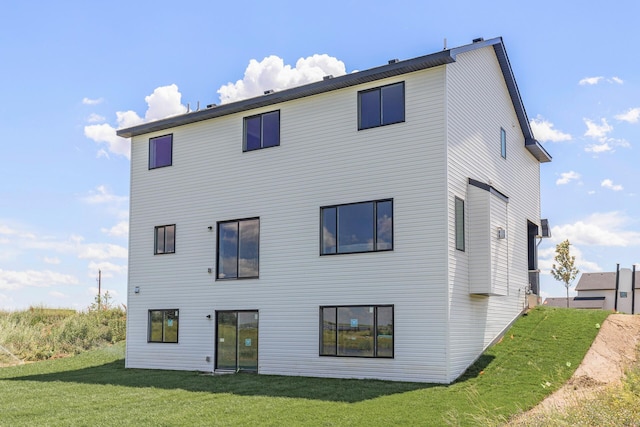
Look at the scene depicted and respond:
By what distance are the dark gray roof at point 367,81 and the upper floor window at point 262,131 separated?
37 centimetres

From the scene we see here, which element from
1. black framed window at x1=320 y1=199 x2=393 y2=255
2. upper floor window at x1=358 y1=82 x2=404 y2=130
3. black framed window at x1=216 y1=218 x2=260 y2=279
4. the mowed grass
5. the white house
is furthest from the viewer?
black framed window at x1=216 y1=218 x2=260 y2=279

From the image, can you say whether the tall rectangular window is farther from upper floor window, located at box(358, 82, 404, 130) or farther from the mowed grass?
the mowed grass

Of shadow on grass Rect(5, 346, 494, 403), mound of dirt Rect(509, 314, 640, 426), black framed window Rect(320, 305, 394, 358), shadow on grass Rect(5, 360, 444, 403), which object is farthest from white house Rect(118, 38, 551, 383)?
mound of dirt Rect(509, 314, 640, 426)

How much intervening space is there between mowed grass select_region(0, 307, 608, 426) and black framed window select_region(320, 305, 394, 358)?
86cm

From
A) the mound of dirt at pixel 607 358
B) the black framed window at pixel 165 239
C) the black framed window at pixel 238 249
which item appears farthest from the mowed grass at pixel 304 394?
the black framed window at pixel 165 239

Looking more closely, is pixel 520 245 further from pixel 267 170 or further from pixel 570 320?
pixel 267 170

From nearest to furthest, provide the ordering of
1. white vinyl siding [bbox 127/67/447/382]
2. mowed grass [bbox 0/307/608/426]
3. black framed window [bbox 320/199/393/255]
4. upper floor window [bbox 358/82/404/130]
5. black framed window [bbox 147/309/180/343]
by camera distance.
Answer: mowed grass [bbox 0/307/608/426] → white vinyl siding [bbox 127/67/447/382] → black framed window [bbox 320/199/393/255] → upper floor window [bbox 358/82/404/130] → black framed window [bbox 147/309/180/343]

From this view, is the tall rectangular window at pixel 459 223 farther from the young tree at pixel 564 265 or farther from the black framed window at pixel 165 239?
the young tree at pixel 564 265

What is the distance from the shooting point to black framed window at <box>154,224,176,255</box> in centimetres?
2056

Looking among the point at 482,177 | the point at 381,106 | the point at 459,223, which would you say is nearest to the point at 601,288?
the point at 482,177

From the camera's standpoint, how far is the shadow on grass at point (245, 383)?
46.1ft

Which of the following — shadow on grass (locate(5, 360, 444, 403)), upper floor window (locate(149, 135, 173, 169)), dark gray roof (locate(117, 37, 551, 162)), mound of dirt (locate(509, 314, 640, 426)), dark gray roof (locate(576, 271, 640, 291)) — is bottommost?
shadow on grass (locate(5, 360, 444, 403))

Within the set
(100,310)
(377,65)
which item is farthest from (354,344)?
(100,310)

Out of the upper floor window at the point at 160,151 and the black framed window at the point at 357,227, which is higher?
the upper floor window at the point at 160,151
